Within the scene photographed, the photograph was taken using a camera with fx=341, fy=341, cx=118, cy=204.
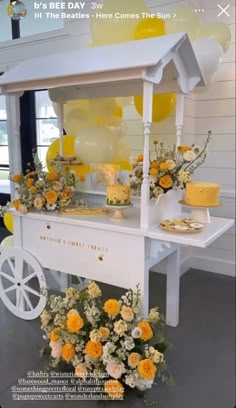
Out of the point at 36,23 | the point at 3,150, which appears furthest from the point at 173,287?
the point at 36,23

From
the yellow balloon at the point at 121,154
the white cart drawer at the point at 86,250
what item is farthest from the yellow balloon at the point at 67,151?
the white cart drawer at the point at 86,250

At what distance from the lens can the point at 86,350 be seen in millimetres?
1489

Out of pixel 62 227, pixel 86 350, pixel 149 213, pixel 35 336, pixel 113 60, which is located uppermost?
pixel 113 60

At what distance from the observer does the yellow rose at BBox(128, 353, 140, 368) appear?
145 cm

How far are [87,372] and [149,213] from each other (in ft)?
2.53

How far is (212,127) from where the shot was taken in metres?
2.76

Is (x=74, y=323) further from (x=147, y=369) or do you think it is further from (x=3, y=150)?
(x=3, y=150)

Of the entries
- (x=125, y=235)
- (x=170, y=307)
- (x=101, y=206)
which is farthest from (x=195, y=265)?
(x=125, y=235)

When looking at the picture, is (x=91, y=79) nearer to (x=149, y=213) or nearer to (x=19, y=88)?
(x=19, y=88)

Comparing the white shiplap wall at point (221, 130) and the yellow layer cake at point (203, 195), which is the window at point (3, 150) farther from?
the yellow layer cake at point (203, 195)

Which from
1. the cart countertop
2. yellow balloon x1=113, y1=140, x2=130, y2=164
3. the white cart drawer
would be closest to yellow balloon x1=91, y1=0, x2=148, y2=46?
yellow balloon x1=113, y1=140, x2=130, y2=164

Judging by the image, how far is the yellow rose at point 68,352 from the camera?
152cm

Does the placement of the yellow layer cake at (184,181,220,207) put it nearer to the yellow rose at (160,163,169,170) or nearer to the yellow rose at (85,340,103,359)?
the yellow rose at (160,163,169,170)

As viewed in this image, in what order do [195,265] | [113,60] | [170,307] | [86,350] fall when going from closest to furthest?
[86,350], [113,60], [170,307], [195,265]
